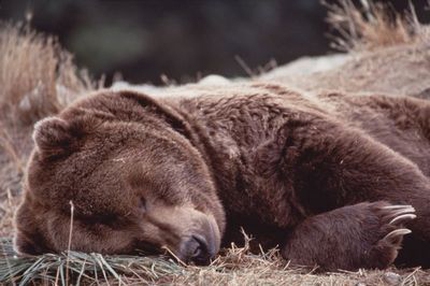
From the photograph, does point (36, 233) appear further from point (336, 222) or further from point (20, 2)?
point (20, 2)

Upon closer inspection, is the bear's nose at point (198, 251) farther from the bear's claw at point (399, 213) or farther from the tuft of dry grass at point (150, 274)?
the bear's claw at point (399, 213)

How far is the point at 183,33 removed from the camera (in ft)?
43.7

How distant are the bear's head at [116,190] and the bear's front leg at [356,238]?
0.44 metres

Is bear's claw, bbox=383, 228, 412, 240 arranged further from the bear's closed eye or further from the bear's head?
the bear's closed eye

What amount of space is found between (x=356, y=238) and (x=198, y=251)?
71cm

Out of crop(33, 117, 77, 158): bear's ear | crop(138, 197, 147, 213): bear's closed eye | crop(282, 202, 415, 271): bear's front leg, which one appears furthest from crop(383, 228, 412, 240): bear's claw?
crop(33, 117, 77, 158): bear's ear

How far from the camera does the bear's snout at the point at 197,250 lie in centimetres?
386

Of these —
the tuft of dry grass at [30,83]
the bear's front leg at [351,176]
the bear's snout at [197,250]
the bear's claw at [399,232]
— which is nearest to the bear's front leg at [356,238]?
the bear's claw at [399,232]

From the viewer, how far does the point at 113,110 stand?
433 cm

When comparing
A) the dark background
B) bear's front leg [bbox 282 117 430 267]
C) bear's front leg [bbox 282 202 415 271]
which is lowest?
the dark background

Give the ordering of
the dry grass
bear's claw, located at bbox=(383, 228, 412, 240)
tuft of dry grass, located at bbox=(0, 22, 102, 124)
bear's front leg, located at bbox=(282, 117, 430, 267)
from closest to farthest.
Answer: bear's claw, located at bbox=(383, 228, 412, 240) < bear's front leg, located at bbox=(282, 117, 430, 267) < the dry grass < tuft of dry grass, located at bbox=(0, 22, 102, 124)

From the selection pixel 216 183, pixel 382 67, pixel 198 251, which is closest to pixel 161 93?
pixel 216 183

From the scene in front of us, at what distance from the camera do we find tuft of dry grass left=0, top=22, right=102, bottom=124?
7543mm

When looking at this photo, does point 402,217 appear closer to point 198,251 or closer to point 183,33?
point 198,251
